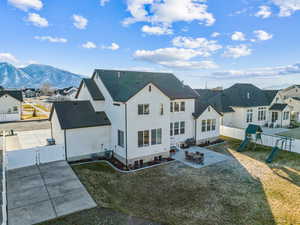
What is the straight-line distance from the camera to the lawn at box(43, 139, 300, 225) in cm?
858

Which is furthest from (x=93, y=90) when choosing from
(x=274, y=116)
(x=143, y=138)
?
(x=274, y=116)

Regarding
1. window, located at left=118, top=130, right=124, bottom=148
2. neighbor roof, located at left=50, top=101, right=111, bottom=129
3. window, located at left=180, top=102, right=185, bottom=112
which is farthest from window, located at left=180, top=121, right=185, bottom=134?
neighbor roof, located at left=50, top=101, right=111, bottom=129

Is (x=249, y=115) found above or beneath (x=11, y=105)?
beneath

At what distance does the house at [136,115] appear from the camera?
14562 mm

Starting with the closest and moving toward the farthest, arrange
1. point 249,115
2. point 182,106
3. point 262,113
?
point 182,106 < point 249,115 < point 262,113

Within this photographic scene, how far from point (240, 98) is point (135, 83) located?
19336 mm

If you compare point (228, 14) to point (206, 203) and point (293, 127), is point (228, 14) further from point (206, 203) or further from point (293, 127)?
point (293, 127)

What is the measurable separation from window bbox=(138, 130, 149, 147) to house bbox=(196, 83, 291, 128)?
15820 mm

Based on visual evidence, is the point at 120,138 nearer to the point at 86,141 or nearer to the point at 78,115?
the point at 86,141

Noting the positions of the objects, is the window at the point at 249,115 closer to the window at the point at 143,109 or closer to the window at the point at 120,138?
the window at the point at 143,109

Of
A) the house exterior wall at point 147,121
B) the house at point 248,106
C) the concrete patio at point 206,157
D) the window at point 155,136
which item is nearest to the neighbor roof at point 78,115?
the house exterior wall at point 147,121

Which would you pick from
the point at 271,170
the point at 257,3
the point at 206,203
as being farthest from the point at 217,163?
the point at 257,3

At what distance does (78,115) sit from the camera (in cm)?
1611

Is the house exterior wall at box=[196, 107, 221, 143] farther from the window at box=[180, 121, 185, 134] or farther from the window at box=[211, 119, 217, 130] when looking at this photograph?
the window at box=[180, 121, 185, 134]
